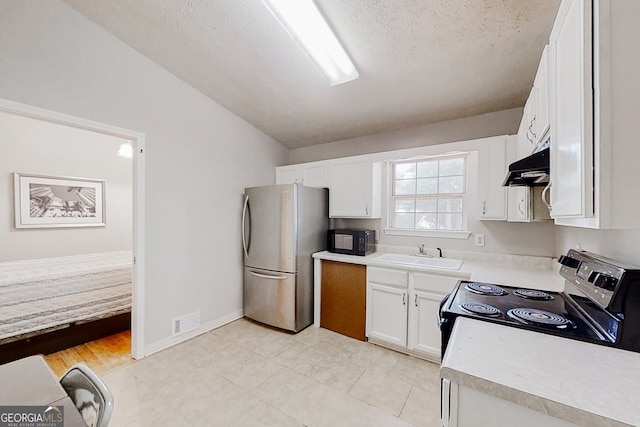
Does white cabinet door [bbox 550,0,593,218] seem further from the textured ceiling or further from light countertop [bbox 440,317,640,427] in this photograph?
the textured ceiling

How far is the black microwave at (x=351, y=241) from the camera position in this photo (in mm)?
2805

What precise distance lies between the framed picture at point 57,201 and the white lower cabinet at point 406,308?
4293 mm

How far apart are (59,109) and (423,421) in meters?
3.37

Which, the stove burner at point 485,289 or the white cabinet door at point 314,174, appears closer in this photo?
the stove burner at point 485,289

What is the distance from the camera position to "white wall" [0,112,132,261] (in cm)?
321

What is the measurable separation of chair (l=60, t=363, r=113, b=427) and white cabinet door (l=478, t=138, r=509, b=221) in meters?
2.68

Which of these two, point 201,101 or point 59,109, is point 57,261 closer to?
point 59,109

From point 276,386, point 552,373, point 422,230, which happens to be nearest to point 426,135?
point 422,230

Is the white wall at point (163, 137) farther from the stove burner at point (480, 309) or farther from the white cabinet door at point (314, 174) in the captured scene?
the stove burner at point (480, 309)

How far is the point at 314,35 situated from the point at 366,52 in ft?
1.39

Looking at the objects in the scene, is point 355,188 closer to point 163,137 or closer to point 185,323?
point 163,137

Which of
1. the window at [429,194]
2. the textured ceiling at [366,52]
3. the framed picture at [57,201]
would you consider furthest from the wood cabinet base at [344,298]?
the framed picture at [57,201]

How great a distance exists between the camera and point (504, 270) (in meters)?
2.21

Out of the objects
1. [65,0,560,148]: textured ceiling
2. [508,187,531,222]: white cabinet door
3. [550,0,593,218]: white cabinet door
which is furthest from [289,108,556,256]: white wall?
[550,0,593,218]: white cabinet door
